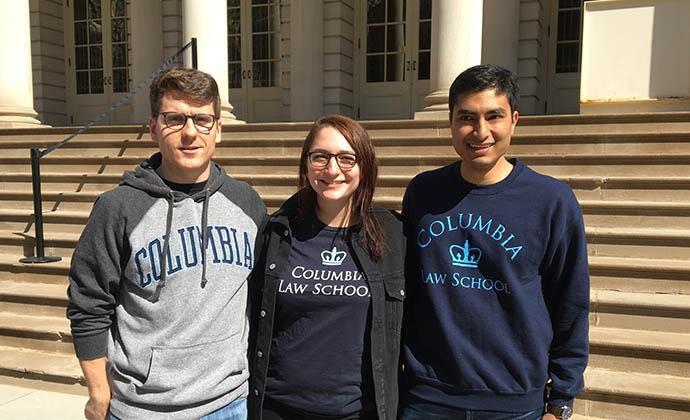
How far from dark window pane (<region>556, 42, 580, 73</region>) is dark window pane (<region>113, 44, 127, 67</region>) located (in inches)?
365

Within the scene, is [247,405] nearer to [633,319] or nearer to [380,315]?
[380,315]

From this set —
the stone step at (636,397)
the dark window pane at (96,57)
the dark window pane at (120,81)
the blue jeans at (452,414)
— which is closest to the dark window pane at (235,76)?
the dark window pane at (120,81)

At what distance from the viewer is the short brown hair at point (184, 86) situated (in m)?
1.77

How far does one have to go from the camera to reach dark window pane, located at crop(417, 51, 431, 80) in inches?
440

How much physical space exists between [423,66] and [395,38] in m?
0.79

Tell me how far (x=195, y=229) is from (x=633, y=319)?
3.41m

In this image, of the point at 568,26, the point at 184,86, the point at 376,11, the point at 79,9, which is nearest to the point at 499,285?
the point at 184,86

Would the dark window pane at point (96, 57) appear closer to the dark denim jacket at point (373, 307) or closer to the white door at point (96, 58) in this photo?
the white door at point (96, 58)

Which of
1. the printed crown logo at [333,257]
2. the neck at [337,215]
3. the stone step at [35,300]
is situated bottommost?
the stone step at [35,300]

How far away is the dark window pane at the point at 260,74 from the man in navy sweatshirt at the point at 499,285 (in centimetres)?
1086

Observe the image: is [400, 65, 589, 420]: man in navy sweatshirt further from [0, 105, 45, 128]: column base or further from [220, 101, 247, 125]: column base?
[0, 105, 45, 128]: column base

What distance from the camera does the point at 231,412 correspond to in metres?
1.87

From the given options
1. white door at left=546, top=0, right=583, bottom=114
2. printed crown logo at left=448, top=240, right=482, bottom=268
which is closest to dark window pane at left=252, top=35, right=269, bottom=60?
white door at left=546, top=0, right=583, bottom=114

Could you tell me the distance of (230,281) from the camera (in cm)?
186
